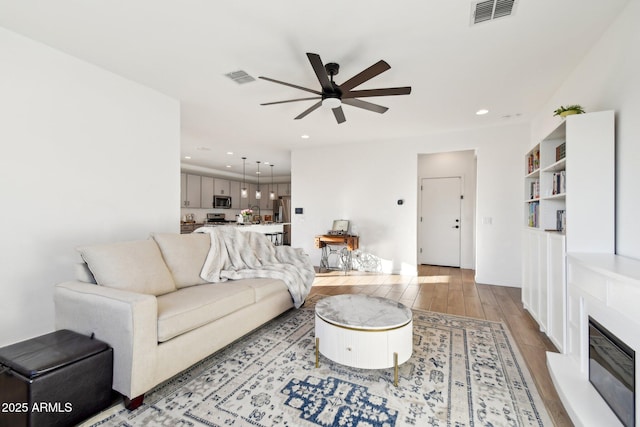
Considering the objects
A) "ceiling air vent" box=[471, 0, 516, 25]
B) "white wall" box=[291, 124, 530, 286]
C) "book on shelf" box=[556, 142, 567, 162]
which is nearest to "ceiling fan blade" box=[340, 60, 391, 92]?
"ceiling air vent" box=[471, 0, 516, 25]

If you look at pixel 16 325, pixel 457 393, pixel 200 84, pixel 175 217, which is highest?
pixel 200 84

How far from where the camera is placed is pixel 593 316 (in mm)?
1688

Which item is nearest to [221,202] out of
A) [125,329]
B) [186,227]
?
[186,227]

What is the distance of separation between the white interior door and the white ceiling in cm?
239

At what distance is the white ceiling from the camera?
1944mm

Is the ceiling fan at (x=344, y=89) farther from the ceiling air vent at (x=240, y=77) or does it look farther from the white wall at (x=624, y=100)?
the white wall at (x=624, y=100)

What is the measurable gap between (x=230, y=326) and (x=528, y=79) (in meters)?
3.75

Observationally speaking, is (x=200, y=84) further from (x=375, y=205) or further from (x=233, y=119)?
(x=375, y=205)

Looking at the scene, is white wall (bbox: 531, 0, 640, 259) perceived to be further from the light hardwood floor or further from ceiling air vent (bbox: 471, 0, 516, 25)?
the light hardwood floor

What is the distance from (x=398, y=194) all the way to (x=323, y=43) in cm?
338

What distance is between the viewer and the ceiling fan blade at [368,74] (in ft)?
6.83

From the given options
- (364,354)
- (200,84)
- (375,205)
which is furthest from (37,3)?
(375,205)

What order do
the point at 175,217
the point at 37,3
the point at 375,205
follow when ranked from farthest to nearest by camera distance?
the point at 375,205 < the point at 175,217 < the point at 37,3

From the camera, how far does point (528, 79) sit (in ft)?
9.52
